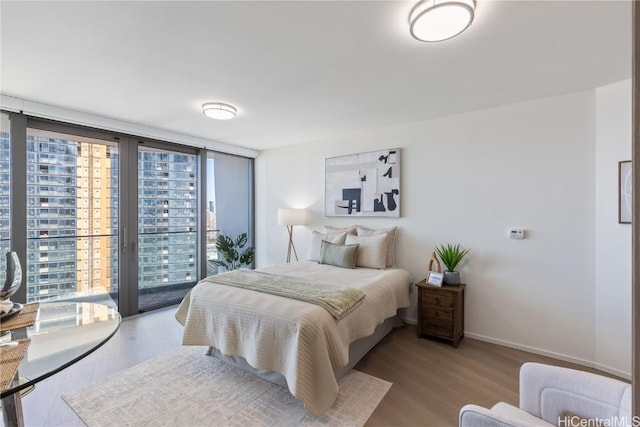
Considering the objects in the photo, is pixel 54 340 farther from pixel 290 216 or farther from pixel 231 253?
pixel 231 253

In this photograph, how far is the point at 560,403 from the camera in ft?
3.86

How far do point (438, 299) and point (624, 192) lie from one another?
1757mm

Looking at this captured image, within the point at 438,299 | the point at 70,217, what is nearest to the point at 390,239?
the point at 438,299

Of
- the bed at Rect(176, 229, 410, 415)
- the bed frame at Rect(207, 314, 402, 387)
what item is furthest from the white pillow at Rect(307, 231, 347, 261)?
the bed frame at Rect(207, 314, 402, 387)

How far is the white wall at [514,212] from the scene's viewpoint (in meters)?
2.51

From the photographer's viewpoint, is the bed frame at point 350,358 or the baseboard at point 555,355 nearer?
the bed frame at point 350,358

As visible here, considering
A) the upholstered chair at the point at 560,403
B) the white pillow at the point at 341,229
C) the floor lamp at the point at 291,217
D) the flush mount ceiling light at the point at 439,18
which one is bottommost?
the upholstered chair at the point at 560,403

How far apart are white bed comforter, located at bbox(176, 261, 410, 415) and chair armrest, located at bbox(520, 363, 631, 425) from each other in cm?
107

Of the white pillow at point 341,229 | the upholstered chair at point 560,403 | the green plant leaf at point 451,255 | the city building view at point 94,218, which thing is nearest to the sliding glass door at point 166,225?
the city building view at point 94,218

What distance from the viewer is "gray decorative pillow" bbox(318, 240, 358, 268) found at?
336 centimetres

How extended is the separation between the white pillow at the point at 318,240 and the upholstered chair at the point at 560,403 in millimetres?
2524

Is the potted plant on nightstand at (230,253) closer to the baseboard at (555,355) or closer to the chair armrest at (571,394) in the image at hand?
the baseboard at (555,355)

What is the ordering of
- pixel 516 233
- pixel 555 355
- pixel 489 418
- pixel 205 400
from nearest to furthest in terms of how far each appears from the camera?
pixel 489 418, pixel 205 400, pixel 555 355, pixel 516 233

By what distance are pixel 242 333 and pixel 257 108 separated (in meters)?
2.27
